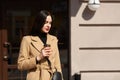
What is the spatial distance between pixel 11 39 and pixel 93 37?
152 centimetres

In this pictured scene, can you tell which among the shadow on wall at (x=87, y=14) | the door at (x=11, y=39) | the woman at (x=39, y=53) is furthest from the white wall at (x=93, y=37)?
the woman at (x=39, y=53)

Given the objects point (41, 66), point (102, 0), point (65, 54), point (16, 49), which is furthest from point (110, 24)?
point (41, 66)

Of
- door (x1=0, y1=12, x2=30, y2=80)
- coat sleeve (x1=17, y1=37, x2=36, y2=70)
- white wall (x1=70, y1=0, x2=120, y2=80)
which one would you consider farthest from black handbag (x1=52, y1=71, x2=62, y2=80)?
door (x1=0, y1=12, x2=30, y2=80)

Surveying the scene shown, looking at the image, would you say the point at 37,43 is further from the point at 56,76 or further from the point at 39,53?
the point at 56,76

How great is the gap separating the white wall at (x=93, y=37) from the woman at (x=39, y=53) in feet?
10.00

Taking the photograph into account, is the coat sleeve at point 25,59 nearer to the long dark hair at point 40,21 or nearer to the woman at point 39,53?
the woman at point 39,53

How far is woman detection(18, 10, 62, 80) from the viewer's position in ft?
17.4

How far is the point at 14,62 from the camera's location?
8.80 meters

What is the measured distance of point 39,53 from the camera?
5.37m

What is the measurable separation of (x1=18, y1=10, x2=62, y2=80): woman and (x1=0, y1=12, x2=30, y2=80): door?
333 cm

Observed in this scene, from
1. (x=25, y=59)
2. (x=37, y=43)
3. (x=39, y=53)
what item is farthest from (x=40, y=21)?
(x=25, y=59)

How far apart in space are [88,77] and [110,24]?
3.40ft

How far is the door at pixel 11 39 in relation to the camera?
343 inches

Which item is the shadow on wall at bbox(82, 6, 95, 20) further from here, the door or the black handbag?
the black handbag
